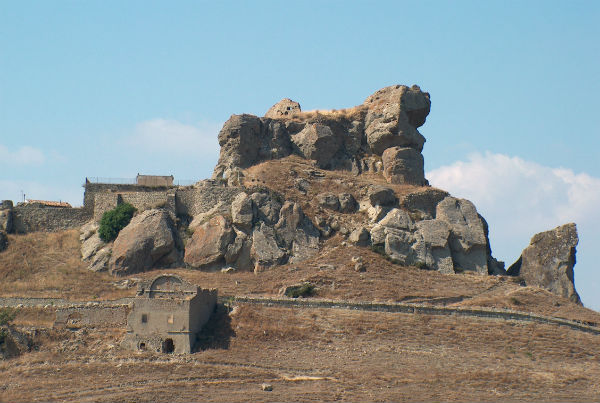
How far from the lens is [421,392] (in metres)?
47.9

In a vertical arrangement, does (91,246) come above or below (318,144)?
below

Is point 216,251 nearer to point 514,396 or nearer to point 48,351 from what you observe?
point 48,351

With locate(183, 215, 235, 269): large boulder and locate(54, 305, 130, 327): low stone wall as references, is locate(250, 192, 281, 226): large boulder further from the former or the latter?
locate(54, 305, 130, 327): low stone wall

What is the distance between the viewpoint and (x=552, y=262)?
65562 millimetres

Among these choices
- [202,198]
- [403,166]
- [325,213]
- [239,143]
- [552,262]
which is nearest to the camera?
[552,262]

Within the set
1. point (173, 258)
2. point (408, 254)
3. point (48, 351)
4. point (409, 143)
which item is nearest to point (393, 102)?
point (409, 143)

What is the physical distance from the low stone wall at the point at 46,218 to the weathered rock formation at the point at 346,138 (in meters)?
9.49

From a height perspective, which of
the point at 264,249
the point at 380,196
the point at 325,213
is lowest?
the point at 264,249

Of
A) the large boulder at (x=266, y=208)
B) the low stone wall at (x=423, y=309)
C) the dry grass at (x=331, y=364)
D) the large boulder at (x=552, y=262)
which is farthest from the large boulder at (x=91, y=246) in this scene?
the large boulder at (x=552, y=262)

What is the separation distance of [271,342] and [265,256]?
1089cm

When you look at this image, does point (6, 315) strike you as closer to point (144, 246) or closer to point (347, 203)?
point (144, 246)

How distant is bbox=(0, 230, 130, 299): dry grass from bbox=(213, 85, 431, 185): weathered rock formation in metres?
11.4

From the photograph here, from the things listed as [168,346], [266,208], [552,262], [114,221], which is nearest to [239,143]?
[266,208]

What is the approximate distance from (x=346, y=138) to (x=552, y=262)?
17.7 metres
